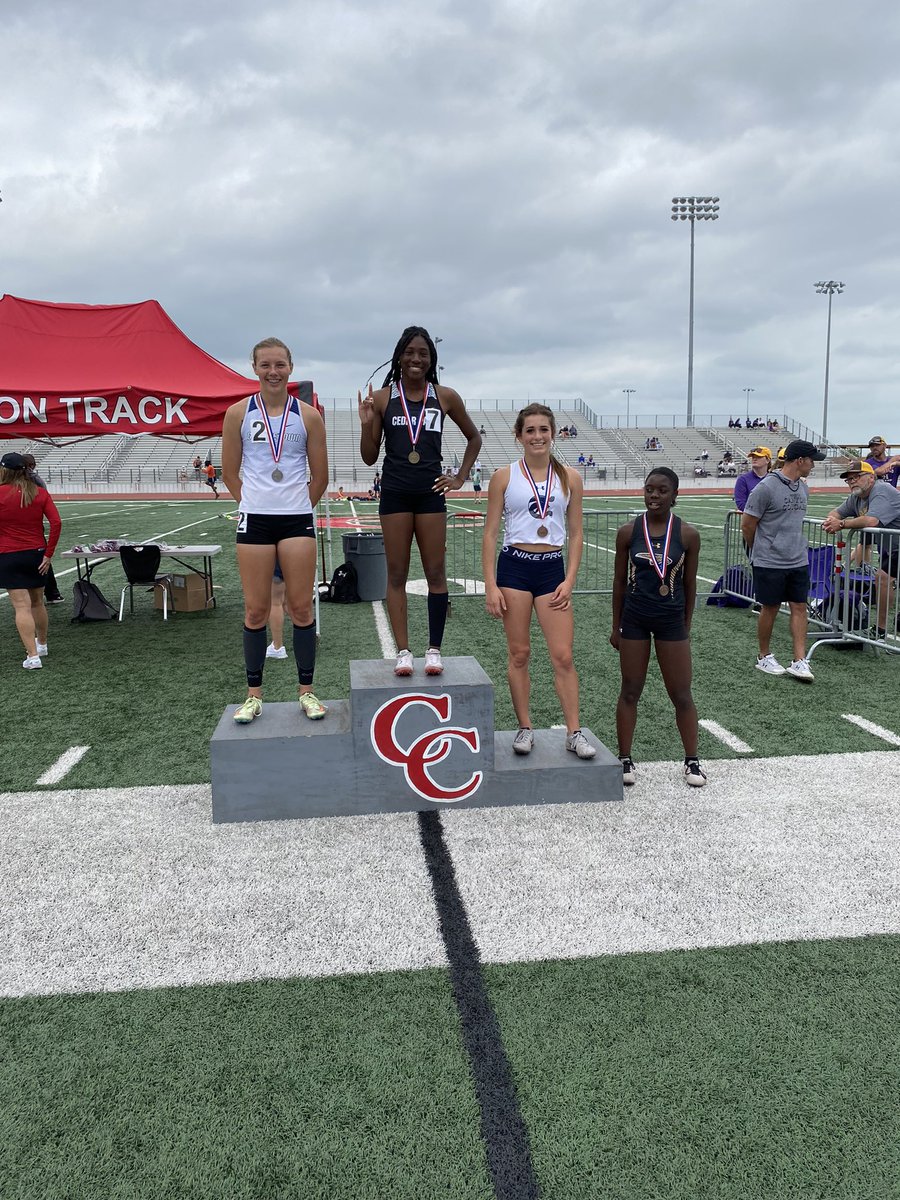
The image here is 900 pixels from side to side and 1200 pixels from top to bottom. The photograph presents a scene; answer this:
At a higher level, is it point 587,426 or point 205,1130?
point 587,426

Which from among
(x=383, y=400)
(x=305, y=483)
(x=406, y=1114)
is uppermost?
(x=383, y=400)

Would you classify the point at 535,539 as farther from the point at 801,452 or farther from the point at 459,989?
the point at 801,452

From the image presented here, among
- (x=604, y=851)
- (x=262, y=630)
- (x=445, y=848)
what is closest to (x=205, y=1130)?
(x=445, y=848)

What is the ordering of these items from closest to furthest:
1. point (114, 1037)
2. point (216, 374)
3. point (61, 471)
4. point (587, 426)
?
point (114, 1037), point (216, 374), point (61, 471), point (587, 426)

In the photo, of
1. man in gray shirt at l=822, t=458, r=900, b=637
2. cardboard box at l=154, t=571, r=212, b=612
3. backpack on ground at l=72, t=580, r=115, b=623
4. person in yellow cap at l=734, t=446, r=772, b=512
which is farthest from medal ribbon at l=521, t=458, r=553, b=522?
backpack on ground at l=72, t=580, r=115, b=623

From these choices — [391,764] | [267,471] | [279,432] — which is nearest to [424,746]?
[391,764]

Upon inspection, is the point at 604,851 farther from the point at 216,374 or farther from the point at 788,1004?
the point at 216,374

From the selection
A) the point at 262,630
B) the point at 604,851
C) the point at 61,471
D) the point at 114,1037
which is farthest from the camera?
the point at 61,471

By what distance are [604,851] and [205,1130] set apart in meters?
2.06

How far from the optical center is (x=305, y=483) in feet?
13.5

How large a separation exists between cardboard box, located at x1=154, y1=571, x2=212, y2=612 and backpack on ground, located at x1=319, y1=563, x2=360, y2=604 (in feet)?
5.47

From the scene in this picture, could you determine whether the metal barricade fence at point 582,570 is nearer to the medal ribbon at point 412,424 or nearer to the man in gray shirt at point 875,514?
the man in gray shirt at point 875,514

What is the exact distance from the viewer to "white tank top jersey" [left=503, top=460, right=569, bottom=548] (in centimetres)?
395

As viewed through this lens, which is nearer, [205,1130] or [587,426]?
[205,1130]
